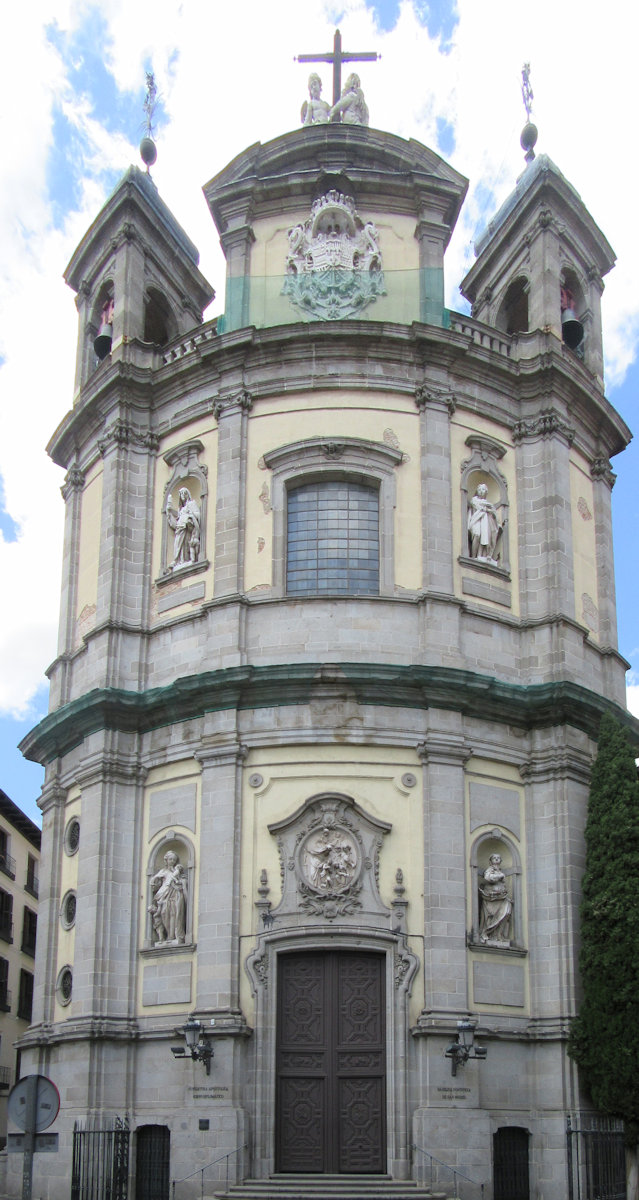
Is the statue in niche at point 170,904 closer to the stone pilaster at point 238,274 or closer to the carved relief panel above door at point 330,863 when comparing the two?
the carved relief panel above door at point 330,863

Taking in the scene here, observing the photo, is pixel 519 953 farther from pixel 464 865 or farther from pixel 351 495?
pixel 351 495

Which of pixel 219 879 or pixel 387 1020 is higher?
pixel 219 879

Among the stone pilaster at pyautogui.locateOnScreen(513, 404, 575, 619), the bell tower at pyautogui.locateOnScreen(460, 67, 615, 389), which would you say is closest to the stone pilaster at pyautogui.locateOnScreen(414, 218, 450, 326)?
the bell tower at pyautogui.locateOnScreen(460, 67, 615, 389)

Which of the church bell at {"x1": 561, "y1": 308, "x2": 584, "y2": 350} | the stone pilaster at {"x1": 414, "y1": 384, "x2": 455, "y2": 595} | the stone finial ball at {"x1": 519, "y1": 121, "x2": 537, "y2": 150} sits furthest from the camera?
the stone finial ball at {"x1": 519, "y1": 121, "x2": 537, "y2": 150}

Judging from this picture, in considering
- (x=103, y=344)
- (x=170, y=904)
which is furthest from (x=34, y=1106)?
(x=103, y=344)

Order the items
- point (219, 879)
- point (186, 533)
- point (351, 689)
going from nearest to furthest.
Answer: point (219, 879), point (351, 689), point (186, 533)

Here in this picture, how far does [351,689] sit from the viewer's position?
25.1 metres

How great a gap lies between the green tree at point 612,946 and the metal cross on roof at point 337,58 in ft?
56.7

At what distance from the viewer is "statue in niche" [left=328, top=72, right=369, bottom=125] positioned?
32.5 meters

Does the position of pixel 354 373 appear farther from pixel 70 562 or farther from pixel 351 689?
pixel 70 562

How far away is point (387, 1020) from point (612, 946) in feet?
13.2

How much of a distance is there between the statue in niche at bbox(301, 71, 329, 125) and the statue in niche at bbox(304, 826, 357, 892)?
55.4 feet

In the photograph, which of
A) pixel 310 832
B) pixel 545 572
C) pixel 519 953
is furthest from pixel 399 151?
pixel 519 953

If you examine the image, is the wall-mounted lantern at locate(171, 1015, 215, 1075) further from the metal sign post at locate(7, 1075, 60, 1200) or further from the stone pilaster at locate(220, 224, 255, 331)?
the stone pilaster at locate(220, 224, 255, 331)
